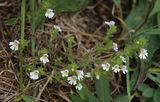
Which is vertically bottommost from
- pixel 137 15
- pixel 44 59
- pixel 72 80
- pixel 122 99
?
pixel 122 99

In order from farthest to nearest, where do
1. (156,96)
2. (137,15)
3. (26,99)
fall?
(137,15) < (156,96) < (26,99)

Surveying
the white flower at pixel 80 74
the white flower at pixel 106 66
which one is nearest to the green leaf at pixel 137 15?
the white flower at pixel 106 66

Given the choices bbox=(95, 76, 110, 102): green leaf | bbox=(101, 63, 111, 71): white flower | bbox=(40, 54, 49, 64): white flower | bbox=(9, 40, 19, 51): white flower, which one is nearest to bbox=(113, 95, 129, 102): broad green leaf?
bbox=(95, 76, 110, 102): green leaf

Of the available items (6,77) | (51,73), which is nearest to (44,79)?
(51,73)

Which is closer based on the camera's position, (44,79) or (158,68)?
(44,79)

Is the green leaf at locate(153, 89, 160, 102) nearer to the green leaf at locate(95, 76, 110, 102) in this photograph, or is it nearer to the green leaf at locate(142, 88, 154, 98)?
the green leaf at locate(142, 88, 154, 98)

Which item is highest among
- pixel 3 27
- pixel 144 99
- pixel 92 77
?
pixel 3 27

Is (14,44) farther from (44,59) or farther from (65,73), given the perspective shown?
(65,73)

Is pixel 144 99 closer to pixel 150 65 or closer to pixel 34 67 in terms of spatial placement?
pixel 150 65

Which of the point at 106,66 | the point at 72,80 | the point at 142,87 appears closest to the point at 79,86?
the point at 72,80

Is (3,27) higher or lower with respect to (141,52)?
higher
